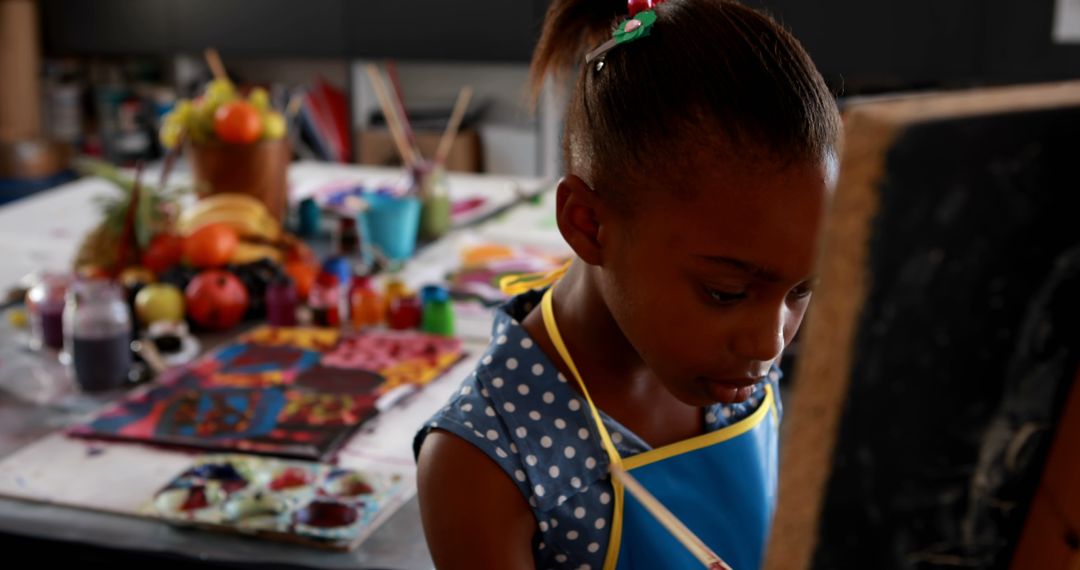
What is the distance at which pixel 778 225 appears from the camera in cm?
72

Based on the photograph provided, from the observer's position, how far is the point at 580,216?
823mm

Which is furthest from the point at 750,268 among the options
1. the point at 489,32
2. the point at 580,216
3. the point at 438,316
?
the point at 489,32

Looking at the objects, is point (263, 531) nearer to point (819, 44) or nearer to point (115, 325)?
point (115, 325)

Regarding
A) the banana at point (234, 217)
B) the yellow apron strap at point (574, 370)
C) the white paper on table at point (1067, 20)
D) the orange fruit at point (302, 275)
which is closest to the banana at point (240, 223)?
the banana at point (234, 217)

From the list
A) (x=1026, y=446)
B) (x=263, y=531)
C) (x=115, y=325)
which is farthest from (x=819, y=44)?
(x=1026, y=446)

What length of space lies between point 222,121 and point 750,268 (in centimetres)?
156

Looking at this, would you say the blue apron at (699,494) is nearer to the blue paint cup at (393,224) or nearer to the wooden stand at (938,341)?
the wooden stand at (938,341)

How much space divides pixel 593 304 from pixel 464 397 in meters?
0.13

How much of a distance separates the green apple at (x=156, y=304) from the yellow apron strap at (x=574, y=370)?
892 mm

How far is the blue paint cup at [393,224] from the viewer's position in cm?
202

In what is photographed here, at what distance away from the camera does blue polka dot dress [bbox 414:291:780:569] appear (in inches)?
33.4

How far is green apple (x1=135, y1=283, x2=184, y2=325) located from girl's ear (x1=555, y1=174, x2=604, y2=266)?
999 mm

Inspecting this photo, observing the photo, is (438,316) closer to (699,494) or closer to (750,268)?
(699,494)

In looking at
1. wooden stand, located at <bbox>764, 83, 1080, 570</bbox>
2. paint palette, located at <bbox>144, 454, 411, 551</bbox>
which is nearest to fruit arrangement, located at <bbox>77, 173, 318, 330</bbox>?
paint palette, located at <bbox>144, 454, 411, 551</bbox>
